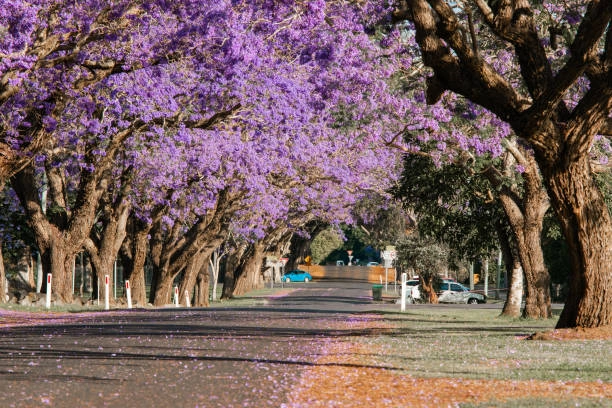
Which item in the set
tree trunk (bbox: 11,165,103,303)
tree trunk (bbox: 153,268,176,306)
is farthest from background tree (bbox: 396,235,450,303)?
tree trunk (bbox: 11,165,103,303)

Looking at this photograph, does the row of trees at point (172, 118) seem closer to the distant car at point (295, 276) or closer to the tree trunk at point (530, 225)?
the tree trunk at point (530, 225)

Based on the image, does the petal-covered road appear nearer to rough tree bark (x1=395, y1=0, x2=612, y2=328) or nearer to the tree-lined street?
the tree-lined street

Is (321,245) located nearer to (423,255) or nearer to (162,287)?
A: (423,255)

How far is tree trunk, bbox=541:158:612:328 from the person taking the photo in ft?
59.1

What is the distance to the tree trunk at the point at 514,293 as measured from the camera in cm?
3403

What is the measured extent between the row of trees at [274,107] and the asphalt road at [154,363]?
4795 mm

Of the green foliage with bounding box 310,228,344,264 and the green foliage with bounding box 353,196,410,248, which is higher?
the green foliage with bounding box 310,228,344,264

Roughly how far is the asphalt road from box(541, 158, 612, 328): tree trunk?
444cm

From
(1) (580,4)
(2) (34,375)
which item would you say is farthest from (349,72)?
(2) (34,375)

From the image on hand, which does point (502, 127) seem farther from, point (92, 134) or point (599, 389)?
point (599, 389)

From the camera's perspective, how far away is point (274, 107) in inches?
1185

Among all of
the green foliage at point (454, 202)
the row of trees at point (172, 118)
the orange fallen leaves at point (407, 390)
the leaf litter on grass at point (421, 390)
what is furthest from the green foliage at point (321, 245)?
the orange fallen leaves at point (407, 390)

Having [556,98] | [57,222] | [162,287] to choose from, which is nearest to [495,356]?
[556,98]

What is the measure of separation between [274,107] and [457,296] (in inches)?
1366
